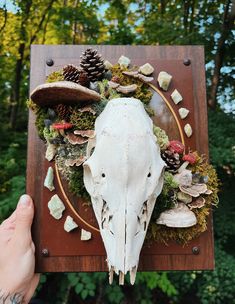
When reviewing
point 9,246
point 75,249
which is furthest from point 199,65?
point 9,246

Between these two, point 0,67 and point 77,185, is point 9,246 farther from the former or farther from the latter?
point 0,67

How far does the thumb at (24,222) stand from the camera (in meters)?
0.94

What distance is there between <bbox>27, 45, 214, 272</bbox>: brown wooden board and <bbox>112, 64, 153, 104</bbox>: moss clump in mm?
35

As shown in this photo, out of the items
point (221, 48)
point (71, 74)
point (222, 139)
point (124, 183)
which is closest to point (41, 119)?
point (71, 74)

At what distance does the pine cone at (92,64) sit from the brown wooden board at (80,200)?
112 mm

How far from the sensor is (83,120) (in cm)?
94

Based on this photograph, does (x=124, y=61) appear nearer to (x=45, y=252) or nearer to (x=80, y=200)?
(x=80, y=200)

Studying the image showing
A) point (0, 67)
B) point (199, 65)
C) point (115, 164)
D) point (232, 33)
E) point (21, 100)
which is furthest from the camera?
point (21, 100)

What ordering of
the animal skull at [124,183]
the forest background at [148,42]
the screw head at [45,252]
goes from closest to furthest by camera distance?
1. the animal skull at [124,183]
2. the screw head at [45,252]
3. the forest background at [148,42]

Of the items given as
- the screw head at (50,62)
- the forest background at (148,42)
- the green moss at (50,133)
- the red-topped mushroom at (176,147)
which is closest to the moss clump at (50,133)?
the green moss at (50,133)

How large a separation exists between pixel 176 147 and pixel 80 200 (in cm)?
31

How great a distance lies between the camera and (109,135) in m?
0.80

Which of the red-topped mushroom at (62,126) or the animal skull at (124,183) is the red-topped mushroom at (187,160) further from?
the red-topped mushroom at (62,126)

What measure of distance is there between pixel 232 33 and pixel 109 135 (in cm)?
131
